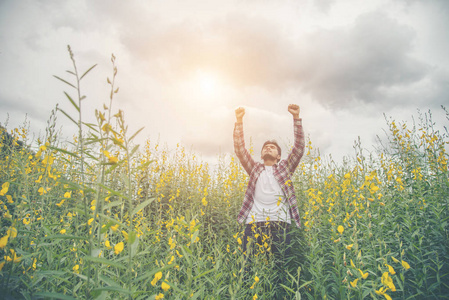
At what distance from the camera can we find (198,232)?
1284 millimetres

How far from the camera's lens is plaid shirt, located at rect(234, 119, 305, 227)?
3.68 metres

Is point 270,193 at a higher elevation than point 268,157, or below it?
below

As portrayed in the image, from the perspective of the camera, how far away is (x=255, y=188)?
3969 millimetres

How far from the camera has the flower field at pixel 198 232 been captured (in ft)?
3.49

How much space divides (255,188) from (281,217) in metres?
0.65

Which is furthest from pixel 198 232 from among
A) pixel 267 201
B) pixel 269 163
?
pixel 269 163

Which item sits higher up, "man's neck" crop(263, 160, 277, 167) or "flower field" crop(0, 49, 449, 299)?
"man's neck" crop(263, 160, 277, 167)

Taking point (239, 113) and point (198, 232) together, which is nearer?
point (198, 232)

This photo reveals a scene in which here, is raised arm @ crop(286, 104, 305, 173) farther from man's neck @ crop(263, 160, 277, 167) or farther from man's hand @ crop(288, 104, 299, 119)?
man's neck @ crop(263, 160, 277, 167)

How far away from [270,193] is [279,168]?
1.51ft

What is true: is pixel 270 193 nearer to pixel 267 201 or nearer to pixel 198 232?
pixel 267 201

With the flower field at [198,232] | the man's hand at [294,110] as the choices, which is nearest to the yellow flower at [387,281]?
the flower field at [198,232]

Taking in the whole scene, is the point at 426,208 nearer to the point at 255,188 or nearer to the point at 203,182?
the point at 255,188

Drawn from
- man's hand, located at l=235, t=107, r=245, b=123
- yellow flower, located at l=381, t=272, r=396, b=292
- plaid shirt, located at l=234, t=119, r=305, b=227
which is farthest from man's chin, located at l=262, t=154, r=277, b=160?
yellow flower, located at l=381, t=272, r=396, b=292
